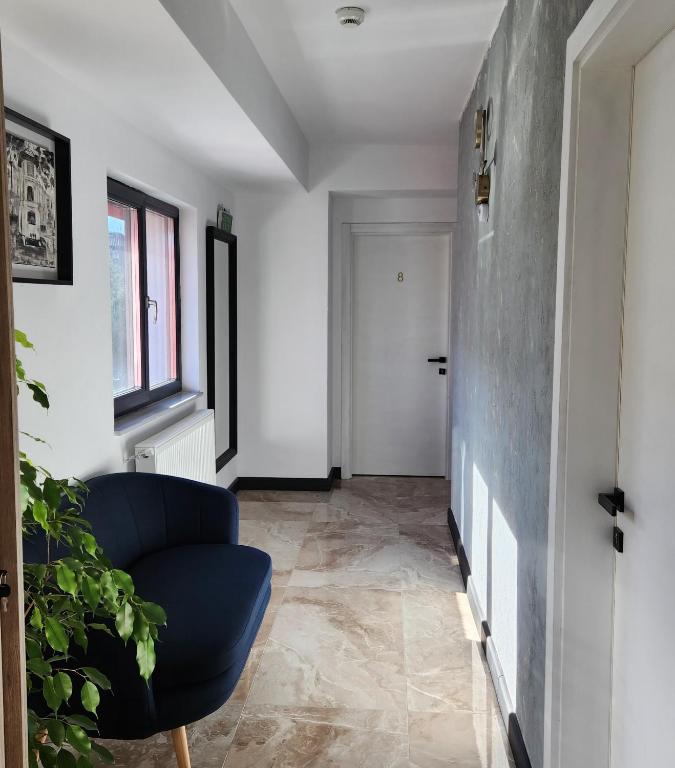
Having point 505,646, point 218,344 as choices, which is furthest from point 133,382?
point 505,646

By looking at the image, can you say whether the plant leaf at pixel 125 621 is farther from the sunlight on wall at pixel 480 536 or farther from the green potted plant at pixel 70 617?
the sunlight on wall at pixel 480 536

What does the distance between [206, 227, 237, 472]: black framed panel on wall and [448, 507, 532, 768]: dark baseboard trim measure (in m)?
1.59

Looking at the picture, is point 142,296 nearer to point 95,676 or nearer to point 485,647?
point 485,647

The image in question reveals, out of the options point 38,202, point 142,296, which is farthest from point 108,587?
point 142,296

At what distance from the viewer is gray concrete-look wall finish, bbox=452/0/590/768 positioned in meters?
1.95

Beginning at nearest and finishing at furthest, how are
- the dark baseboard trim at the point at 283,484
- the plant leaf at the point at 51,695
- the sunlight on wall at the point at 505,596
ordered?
the plant leaf at the point at 51,695 < the sunlight on wall at the point at 505,596 < the dark baseboard trim at the point at 283,484

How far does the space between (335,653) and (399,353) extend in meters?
3.13

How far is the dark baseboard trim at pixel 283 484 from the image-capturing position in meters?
5.37

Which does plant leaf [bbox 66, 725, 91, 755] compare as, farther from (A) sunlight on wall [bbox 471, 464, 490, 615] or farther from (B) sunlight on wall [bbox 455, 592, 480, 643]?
(B) sunlight on wall [bbox 455, 592, 480, 643]

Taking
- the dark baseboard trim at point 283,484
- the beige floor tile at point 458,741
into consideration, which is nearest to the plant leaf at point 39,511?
the beige floor tile at point 458,741

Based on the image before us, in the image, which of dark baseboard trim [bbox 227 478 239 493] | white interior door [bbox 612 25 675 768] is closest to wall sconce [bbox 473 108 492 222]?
white interior door [bbox 612 25 675 768]

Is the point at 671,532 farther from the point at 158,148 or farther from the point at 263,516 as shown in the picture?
the point at 263,516

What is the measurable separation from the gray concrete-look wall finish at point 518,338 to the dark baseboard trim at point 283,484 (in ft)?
6.53

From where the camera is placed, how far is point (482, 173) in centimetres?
311
